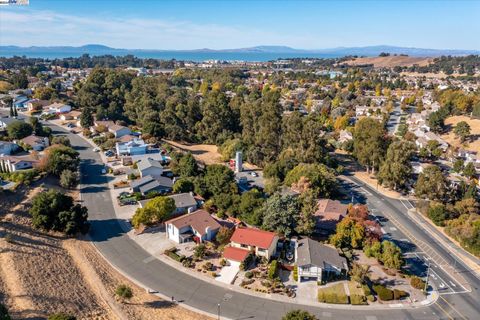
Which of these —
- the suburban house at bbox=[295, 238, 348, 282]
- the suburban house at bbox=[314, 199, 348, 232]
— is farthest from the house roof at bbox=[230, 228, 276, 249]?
the suburban house at bbox=[314, 199, 348, 232]

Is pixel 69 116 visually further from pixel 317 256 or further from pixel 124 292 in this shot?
pixel 317 256

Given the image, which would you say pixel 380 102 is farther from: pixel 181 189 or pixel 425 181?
pixel 181 189

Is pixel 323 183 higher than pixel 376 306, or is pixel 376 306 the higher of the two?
pixel 323 183

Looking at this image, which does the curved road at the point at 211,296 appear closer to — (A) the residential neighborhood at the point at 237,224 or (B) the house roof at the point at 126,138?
(A) the residential neighborhood at the point at 237,224

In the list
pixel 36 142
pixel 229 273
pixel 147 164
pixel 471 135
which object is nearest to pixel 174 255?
pixel 229 273

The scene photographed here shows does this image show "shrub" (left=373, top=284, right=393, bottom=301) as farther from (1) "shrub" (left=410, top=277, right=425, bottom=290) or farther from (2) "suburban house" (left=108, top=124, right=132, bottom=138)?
(2) "suburban house" (left=108, top=124, right=132, bottom=138)

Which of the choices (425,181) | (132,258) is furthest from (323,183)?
(132,258)
